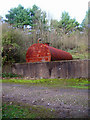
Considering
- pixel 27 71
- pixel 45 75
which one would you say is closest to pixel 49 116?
pixel 45 75

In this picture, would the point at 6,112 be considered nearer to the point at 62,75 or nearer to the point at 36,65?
the point at 62,75

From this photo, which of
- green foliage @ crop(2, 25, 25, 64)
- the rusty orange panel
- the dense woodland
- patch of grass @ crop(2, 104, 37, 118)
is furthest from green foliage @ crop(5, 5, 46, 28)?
patch of grass @ crop(2, 104, 37, 118)

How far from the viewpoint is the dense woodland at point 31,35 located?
23.2ft

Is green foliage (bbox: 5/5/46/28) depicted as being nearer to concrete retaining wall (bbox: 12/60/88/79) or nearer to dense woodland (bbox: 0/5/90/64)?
dense woodland (bbox: 0/5/90/64)

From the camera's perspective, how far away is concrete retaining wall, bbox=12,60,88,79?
4.93m

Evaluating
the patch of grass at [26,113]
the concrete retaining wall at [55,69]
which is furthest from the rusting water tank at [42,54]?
the patch of grass at [26,113]

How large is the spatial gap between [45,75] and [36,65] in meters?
0.61

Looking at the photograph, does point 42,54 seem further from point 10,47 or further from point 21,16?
point 21,16

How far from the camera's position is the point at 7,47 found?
22.8ft

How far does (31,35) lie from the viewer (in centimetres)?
1052

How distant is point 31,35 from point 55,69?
5.80 m

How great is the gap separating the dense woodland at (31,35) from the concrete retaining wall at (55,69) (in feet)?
3.35

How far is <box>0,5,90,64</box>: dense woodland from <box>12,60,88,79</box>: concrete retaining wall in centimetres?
102

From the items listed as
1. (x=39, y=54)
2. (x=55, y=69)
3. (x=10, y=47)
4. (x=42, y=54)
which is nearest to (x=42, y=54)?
(x=42, y=54)
